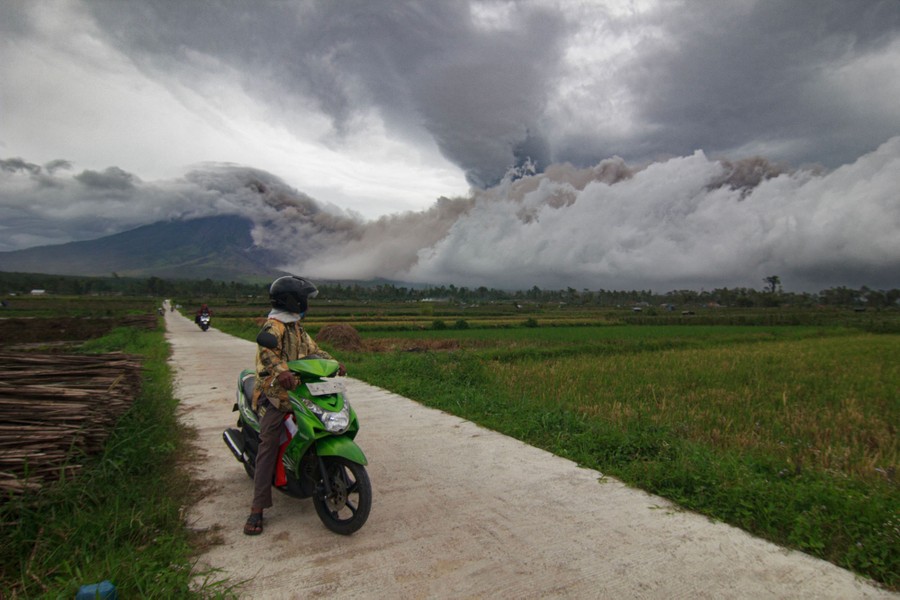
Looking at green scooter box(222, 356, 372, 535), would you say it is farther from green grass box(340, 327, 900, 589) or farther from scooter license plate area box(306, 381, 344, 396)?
green grass box(340, 327, 900, 589)

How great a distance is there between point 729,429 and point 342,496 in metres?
5.86

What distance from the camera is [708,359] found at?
52.6 feet

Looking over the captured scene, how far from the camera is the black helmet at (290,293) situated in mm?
3582

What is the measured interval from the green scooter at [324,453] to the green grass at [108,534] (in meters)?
0.79

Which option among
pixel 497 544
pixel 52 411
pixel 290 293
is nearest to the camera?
pixel 497 544

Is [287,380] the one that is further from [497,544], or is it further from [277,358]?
[497,544]

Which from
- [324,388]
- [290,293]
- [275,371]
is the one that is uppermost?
[290,293]

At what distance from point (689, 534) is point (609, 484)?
0.95m

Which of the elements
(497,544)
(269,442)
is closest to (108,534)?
(269,442)

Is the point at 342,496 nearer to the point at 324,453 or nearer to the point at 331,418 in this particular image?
the point at 324,453

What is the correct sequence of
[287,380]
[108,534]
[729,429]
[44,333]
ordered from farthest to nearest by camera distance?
1. [44,333]
2. [729,429]
3. [287,380]
4. [108,534]

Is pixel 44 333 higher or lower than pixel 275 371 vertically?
lower

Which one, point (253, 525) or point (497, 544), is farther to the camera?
point (253, 525)

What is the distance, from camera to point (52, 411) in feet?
11.2
